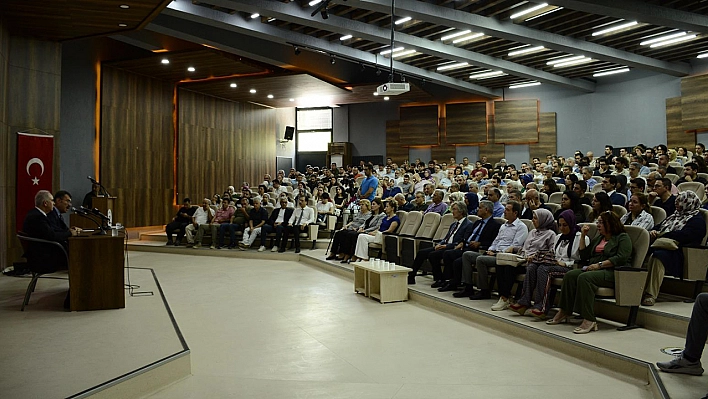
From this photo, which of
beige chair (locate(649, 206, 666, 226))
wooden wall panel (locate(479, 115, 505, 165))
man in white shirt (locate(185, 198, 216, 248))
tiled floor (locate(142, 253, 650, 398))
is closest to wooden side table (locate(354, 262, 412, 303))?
tiled floor (locate(142, 253, 650, 398))

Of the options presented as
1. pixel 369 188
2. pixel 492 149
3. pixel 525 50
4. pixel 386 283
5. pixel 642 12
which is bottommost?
pixel 386 283

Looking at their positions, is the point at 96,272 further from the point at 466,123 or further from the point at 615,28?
the point at 466,123

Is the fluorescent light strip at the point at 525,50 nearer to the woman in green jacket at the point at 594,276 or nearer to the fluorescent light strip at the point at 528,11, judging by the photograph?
the fluorescent light strip at the point at 528,11

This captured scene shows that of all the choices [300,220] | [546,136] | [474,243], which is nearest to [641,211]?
[474,243]

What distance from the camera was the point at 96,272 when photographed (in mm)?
4656

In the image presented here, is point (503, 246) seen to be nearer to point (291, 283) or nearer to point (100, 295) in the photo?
point (291, 283)

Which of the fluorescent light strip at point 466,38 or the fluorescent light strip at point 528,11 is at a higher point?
the fluorescent light strip at point 466,38

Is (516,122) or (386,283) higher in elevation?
(516,122)

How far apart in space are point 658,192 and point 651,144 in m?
8.87

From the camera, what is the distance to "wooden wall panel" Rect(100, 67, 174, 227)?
37.8 ft

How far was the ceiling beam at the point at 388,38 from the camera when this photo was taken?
8570 millimetres

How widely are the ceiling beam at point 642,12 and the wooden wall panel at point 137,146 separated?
29.9 ft

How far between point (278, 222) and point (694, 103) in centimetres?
944

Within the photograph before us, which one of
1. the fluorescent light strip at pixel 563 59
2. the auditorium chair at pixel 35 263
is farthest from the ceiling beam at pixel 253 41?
the auditorium chair at pixel 35 263
